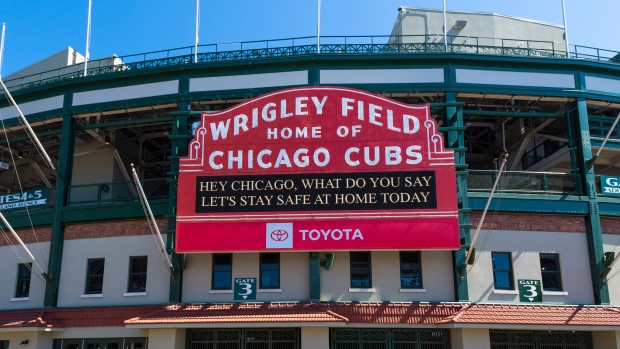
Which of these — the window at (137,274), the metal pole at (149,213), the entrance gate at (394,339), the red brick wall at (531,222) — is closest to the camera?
the metal pole at (149,213)

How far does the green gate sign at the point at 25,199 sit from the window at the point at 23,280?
279cm

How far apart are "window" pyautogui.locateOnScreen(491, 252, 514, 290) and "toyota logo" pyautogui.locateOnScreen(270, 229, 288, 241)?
27.1 ft

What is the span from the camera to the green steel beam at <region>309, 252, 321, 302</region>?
23.4 meters

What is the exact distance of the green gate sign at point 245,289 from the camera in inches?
941

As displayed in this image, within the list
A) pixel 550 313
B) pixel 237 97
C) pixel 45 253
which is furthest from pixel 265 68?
pixel 550 313

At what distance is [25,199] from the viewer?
27.9 m

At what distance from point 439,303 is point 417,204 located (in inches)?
150

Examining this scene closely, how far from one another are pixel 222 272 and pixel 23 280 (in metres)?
9.38

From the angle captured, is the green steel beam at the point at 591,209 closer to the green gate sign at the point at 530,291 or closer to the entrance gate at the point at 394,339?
the green gate sign at the point at 530,291

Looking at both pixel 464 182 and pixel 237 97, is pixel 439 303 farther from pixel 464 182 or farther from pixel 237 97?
pixel 237 97

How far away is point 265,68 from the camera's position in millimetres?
26281

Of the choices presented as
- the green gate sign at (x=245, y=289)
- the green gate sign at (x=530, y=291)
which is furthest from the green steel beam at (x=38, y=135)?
the green gate sign at (x=530, y=291)

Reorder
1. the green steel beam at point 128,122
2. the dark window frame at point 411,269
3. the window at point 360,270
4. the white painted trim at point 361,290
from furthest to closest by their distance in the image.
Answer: the green steel beam at point 128,122, the window at point 360,270, the dark window frame at point 411,269, the white painted trim at point 361,290

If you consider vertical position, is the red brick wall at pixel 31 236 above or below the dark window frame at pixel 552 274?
above
